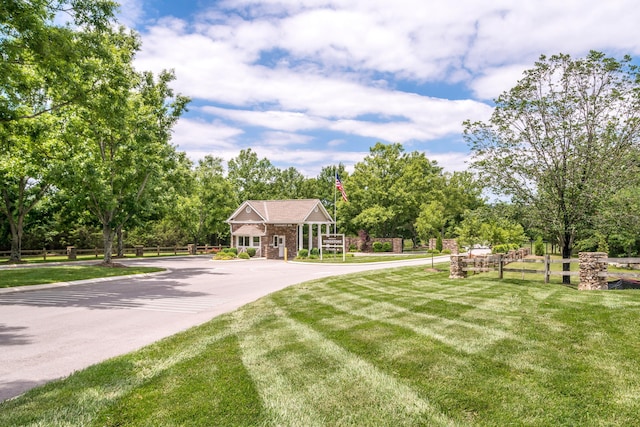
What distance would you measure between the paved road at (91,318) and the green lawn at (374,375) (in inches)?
33.4

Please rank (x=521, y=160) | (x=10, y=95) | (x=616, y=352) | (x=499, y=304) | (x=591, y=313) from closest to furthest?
(x=616, y=352), (x=591, y=313), (x=499, y=304), (x=10, y=95), (x=521, y=160)

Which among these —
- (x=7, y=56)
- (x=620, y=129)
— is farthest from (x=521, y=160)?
(x=7, y=56)

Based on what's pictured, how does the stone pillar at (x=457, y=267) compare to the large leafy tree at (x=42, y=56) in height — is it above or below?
below

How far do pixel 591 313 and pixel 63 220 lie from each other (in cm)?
4113

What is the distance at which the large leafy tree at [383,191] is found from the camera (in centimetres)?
4969

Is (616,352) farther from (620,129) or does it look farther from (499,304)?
(620,129)

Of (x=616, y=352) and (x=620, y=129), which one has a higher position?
(x=620, y=129)

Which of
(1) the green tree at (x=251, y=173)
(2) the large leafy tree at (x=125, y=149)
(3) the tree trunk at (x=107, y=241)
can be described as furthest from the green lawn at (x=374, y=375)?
(1) the green tree at (x=251, y=173)

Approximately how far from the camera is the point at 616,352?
5.98 m

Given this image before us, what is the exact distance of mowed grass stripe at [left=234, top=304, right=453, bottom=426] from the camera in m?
4.21

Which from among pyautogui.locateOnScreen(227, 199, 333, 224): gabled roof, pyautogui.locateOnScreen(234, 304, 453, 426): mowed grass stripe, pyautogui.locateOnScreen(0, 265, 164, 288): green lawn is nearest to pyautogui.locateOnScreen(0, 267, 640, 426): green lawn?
pyautogui.locateOnScreen(234, 304, 453, 426): mowed grass stripe

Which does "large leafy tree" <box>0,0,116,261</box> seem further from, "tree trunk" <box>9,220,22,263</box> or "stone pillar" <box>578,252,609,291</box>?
"stone pillar" <box>578,252,609,291</box>

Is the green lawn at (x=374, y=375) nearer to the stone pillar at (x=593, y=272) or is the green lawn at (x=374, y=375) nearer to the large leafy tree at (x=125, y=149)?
the stone pillar at (x=593, y=272)

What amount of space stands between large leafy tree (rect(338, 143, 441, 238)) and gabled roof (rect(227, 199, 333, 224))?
8742 mm
